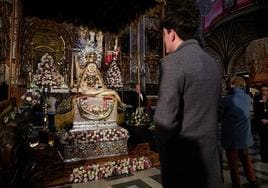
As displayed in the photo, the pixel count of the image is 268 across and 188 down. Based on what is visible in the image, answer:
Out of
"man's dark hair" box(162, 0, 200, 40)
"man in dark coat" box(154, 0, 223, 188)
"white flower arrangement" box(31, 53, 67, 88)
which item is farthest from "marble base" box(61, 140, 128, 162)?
"man's dark hair" box(162, 0, 200, 40)

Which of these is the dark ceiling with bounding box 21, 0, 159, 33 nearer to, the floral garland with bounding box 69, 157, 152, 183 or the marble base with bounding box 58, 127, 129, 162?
the marble base with bounding box 58, 127, 129, 162

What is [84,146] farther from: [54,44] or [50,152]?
[54,44]

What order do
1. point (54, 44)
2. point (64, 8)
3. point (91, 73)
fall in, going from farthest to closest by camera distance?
1. point (54, 44)
2. point (64, 8)
3. point (91, 73)

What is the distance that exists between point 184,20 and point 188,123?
634 mm

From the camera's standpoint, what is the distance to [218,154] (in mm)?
1459

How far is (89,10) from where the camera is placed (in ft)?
21.6

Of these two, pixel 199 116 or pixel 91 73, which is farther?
pixel 91 73

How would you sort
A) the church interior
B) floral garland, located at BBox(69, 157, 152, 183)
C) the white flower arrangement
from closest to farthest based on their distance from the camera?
the church interior < floral garland, located at BBox(69, 157, 152, 183) < the white flower arrangement

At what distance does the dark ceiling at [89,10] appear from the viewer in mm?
6129

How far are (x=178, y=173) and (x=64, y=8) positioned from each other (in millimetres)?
6179

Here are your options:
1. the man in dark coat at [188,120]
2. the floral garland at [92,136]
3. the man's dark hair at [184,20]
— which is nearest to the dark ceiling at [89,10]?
the floral garland at [92,136]

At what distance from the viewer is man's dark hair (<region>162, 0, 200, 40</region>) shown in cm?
145

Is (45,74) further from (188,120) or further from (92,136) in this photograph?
(188,120)

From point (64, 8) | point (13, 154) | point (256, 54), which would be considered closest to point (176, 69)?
point (13, 154)
